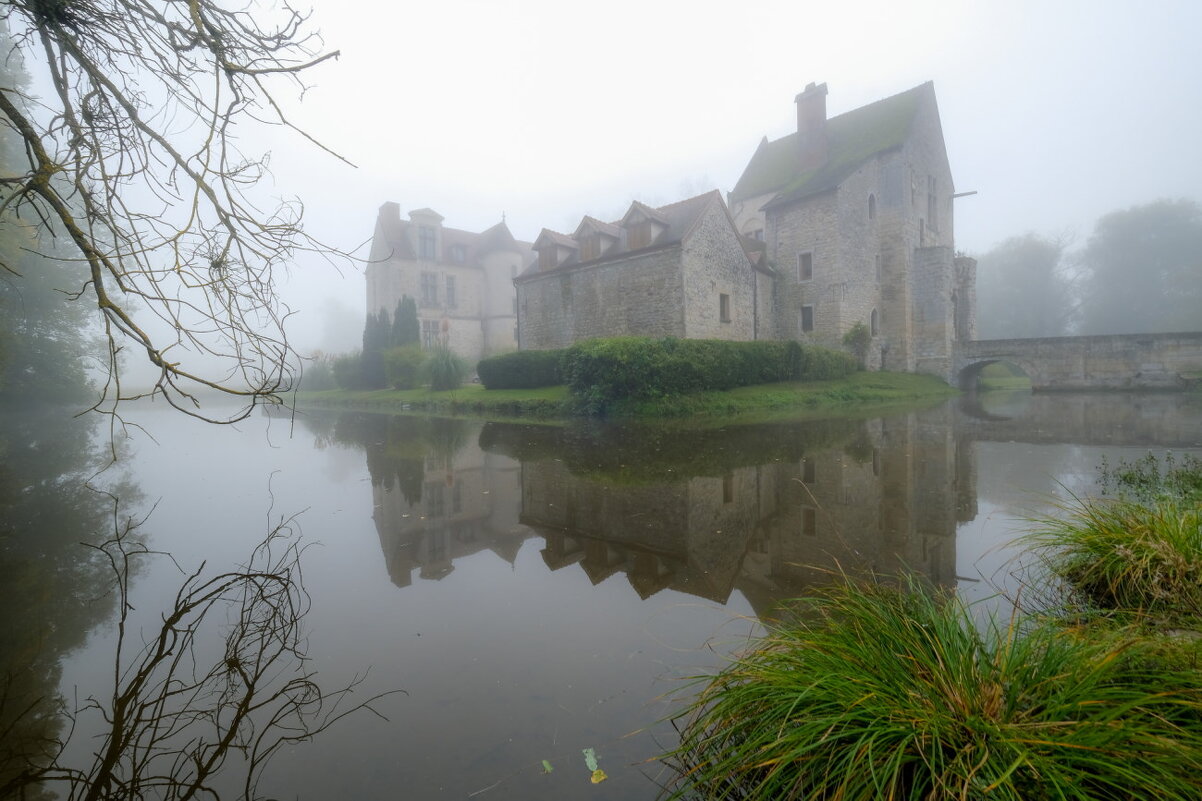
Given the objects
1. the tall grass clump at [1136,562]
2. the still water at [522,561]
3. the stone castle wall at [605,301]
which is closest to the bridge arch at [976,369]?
the stone castle wall at [605,301]

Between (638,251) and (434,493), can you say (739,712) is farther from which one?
(638,251)

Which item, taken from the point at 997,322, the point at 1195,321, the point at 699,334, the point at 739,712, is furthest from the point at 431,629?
the point at 997,322

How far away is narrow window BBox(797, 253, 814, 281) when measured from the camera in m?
26.2

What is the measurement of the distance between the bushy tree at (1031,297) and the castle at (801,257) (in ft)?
83.2

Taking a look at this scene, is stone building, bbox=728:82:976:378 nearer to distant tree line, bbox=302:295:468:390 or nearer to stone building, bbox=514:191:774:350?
stone building, bbox=514:191:774:350

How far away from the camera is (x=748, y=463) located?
769 cm

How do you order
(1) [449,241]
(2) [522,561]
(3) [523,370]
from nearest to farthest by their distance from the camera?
(2) [522,561], (3) [523,370], (1) [449,241]

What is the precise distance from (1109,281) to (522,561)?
65.2 metres

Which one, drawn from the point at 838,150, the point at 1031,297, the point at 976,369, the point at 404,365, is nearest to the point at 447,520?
the point at 404,365

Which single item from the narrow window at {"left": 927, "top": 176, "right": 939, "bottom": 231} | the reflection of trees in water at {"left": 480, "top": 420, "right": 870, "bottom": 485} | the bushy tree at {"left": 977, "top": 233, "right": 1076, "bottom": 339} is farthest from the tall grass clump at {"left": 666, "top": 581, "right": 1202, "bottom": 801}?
the bushy tree at {"left": 977, "top": 233, "right": 1076, "bottom": 339}

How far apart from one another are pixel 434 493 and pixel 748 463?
439 cm

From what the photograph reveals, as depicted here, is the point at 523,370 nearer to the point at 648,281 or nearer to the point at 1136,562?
the point at 648,281

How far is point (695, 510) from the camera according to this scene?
5371 mm

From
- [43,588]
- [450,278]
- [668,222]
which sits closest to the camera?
[43,588]
